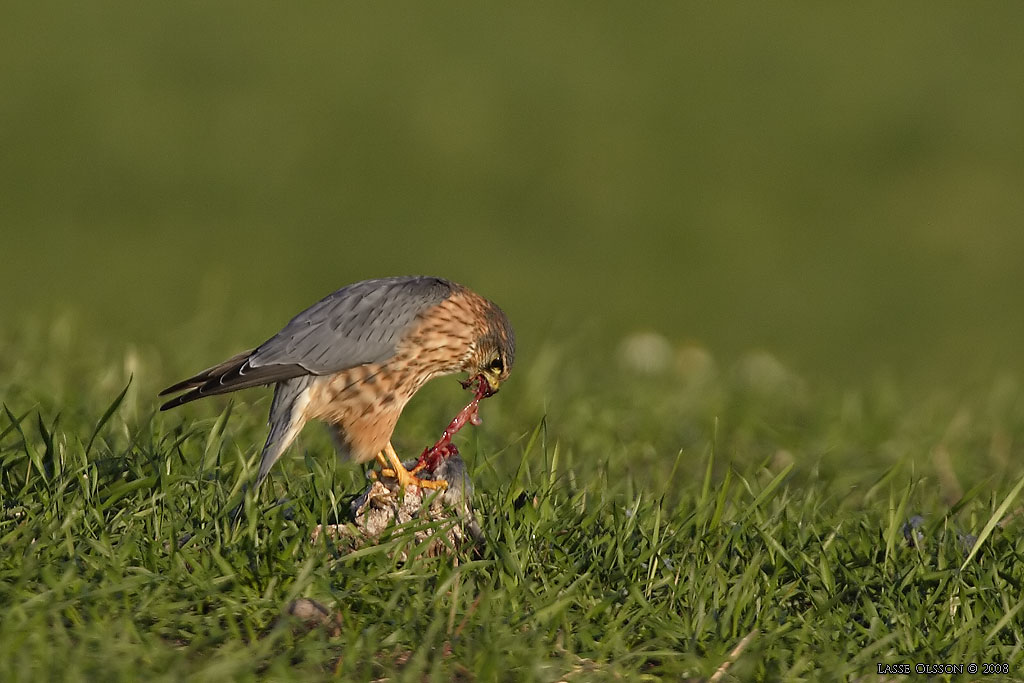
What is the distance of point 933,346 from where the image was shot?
1340 centimetres

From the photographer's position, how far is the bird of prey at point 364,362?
560 cm

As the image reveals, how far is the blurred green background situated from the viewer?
13531mm

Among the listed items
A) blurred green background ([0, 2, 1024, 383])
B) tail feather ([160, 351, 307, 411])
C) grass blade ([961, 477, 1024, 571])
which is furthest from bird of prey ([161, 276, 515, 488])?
blurred green background ([0, 2, 1024, 383])

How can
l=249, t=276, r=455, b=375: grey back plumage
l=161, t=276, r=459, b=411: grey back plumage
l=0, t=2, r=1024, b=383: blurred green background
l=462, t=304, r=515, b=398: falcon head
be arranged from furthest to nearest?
1. l=0, t=2, r=1024, b=383: blurred green background
2. l=462, t=304, r=515, b=398: falcon head
3. l=249, t=276, r=455, b=375: grey back plumage
4. l=161, t=276, r=459, b=411: grey back plumage

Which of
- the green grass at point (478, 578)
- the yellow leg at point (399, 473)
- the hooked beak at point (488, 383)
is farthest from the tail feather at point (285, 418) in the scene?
the hooked beak at point (488, 383)

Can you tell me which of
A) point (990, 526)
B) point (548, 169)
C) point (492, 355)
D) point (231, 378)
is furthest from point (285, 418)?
point (548, 169)

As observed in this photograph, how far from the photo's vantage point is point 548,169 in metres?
16.1

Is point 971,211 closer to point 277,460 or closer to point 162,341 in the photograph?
point 162,341

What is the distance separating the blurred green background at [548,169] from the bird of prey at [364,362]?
196 inches

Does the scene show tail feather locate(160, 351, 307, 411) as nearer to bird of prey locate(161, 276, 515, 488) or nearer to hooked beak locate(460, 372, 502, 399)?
bird of prey locate(161, 276, 515, 488)

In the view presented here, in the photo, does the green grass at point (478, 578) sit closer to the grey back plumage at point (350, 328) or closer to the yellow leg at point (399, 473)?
the yellow leg at point (399, 473)

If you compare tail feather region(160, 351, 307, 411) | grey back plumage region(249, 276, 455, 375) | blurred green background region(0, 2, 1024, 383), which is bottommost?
blurred green background region(0, 2, 1024, 383)

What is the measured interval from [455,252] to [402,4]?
6500mm

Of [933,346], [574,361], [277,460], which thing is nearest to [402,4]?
[933,346]
